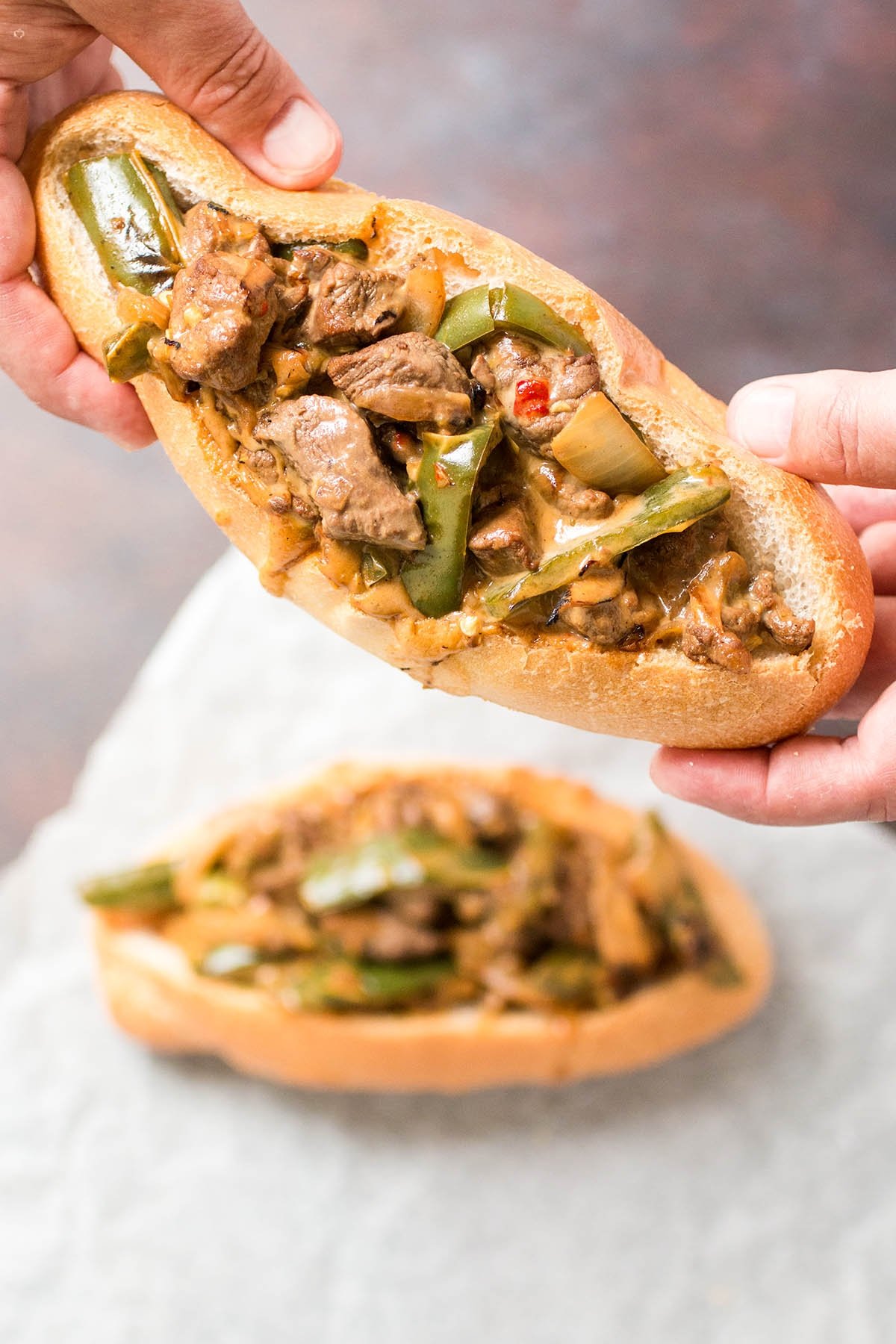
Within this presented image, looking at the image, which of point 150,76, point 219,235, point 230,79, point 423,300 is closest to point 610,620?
point 423,300

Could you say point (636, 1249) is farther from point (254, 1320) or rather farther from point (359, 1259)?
point (254, 1320)

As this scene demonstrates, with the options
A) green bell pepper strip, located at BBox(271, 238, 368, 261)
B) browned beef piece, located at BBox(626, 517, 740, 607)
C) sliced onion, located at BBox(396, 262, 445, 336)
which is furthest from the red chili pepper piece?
green bell pepper strip, located at BBox(271, 238, 368, 261)

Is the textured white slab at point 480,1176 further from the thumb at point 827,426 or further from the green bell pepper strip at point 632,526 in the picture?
the green bell pepper strip at point 632,526

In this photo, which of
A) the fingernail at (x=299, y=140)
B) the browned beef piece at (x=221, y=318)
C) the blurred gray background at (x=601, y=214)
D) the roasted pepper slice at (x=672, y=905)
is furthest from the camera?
the blurred gray background at (x=601, y=214)

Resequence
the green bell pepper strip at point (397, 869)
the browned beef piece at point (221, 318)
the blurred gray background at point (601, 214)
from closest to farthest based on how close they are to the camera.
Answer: the browned beef piece at point (221, 318)
the green bell pepper strip at point (397, 869)
the blurred gray background at point (601, 214)

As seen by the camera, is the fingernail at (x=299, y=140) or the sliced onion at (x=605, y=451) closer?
the sliced onion at (x=605, y=451)

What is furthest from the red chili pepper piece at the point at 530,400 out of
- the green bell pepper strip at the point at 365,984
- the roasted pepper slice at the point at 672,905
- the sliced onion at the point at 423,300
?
the green bell pepper strip at the point at 365,984

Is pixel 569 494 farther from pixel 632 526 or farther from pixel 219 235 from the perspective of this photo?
pixel 219 235
